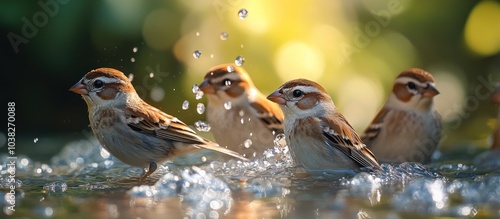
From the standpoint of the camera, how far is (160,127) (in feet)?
18.7

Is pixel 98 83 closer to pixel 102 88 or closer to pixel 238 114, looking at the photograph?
pixel 102 88

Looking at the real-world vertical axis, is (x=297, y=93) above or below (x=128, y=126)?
above

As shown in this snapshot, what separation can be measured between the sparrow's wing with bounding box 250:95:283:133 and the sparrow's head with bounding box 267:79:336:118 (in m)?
0.98

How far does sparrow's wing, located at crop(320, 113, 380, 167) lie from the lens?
214 inches

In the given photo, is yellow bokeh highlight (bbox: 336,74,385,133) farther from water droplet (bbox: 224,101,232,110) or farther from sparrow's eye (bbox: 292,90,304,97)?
sparrow's eye (bbox: 292,90,304,97)

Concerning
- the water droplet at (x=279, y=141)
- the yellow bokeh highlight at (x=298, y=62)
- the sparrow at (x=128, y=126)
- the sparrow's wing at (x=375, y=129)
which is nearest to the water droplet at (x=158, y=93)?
the yellow bokeh highlight at (x=298, y=62)

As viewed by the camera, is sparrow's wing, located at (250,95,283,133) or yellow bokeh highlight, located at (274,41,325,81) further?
yellow bokeh highlight, located at (274,41,325,81)

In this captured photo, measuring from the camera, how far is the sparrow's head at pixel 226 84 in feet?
21.6
